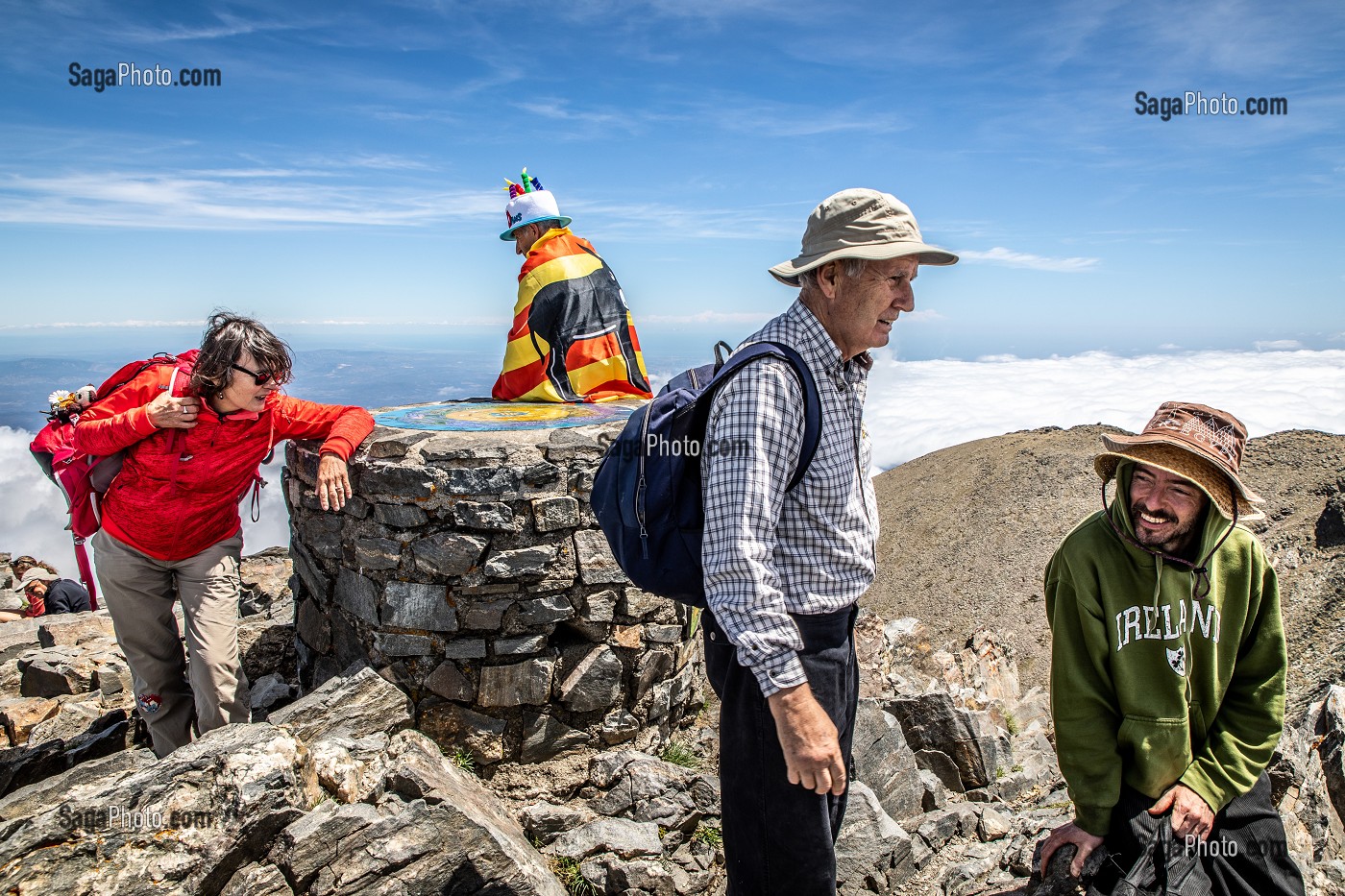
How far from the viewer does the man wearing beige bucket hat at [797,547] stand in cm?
252

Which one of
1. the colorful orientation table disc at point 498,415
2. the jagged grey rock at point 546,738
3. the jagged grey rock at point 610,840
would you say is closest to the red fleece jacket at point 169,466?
the colorful orientation table disc at point 498,415

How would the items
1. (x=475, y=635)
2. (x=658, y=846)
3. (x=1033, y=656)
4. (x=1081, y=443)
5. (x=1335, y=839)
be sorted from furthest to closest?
(x=1081, y=443), (x=1033, y=656), (x=475, y=635), (x=658, y=846), (x=1335, y=839)

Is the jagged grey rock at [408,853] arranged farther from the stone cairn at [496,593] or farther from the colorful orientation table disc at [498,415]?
the colorful orientation table disc at [498,415]

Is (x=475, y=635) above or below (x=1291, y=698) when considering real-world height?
above

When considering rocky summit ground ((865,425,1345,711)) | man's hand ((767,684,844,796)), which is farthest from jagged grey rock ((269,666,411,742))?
rocky summit ground ((865,425,1345,711))

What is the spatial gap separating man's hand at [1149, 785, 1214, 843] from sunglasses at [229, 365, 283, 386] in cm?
451

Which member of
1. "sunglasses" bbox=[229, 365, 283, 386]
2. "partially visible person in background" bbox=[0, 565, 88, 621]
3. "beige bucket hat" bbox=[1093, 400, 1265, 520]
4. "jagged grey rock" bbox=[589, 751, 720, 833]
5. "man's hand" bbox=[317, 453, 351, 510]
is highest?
"sunglasses" bbox=[229, 365, 283, 386]

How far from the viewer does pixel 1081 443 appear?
23.1 meters

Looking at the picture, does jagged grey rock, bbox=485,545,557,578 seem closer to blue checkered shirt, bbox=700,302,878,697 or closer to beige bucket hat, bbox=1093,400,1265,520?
blue checkered shirt, bbox=700,302,878,697

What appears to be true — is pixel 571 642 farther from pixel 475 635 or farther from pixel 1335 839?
pixel 1335 839

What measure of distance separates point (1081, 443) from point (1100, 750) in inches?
863

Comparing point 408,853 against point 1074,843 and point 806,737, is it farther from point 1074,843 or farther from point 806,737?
point 1074,843

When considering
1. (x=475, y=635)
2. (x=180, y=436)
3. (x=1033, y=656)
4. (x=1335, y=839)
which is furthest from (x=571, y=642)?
(x=1033, y=656)

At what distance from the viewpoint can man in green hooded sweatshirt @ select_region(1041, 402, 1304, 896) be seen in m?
3.14
